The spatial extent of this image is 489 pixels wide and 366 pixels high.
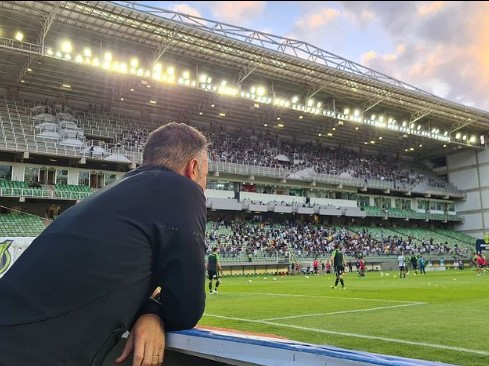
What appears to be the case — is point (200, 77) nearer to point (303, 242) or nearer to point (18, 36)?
point (18, 36)

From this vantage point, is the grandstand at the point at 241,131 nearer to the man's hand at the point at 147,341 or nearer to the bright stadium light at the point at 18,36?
the bright stadium light at the point at 18,36

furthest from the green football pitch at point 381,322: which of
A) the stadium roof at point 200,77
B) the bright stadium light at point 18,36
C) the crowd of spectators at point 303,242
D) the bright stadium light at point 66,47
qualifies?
the bright stadium light at point 18,36

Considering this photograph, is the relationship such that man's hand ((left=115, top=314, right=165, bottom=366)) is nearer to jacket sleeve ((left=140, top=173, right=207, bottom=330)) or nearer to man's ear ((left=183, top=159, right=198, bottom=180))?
jacket sleeve ((left=140, top=173, right=207, bottom=330))

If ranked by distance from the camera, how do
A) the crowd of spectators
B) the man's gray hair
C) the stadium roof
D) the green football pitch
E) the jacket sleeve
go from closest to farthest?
the jacket sleeve < the man's gray hair < the green football pitch < the stadium roof < the crowd of spectators

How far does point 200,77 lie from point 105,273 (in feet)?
134

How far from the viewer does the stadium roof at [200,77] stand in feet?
110

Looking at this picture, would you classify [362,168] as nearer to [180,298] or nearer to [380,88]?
[380,88]

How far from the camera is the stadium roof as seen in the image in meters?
33.5

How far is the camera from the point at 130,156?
42875mm

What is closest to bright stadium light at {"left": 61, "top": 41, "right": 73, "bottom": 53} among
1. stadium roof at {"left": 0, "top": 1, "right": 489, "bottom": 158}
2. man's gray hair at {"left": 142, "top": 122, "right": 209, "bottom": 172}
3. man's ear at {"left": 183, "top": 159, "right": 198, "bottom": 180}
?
stadium roof at {"left": 0, "top": 1, "right": 489, "bottom": 158}

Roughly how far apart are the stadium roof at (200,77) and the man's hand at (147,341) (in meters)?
29.1

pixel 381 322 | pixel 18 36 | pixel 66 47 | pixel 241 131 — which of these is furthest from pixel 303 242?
pixel 381 322

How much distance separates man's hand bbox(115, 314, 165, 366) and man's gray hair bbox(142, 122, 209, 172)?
0.74 m

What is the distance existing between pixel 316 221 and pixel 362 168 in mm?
10896
